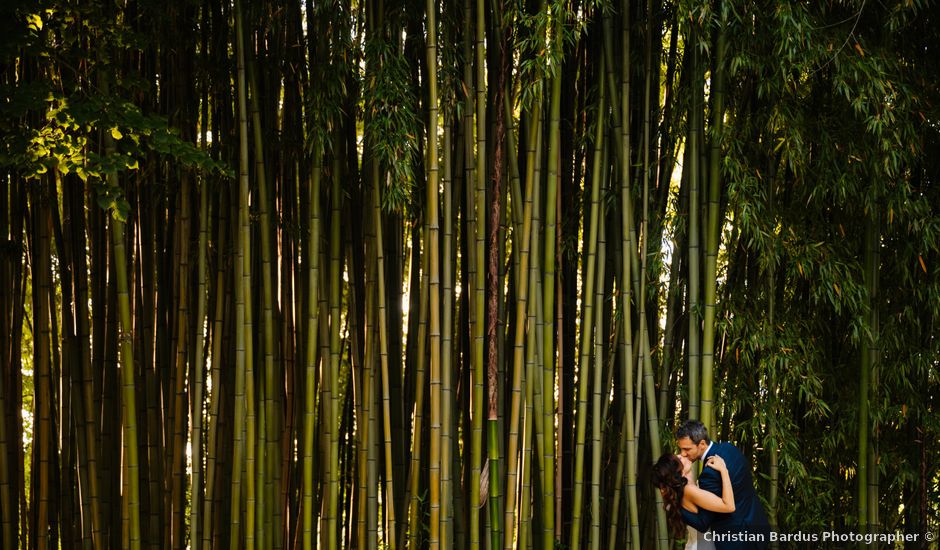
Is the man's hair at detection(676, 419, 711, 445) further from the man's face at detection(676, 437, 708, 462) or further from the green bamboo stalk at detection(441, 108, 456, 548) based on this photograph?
the green bamboo stalk at detection(441, 108, 456, 548)

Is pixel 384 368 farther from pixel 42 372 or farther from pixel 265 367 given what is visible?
pixel 42 372

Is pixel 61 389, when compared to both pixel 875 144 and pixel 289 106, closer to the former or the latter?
pixel 289 106

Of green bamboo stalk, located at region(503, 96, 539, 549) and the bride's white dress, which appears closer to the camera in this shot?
the bride's white dress

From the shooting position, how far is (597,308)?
12.3ft

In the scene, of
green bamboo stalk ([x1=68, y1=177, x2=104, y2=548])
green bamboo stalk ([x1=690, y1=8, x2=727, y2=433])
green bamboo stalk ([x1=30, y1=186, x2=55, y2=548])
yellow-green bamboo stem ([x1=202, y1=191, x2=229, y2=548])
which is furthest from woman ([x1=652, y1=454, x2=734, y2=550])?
green bamboo stalk ([x1=30, y1=186, x2=55, y2=548])

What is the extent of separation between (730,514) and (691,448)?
0.74 feet

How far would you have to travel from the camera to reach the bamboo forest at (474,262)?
3.49 metres

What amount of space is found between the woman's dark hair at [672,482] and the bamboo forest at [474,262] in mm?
828

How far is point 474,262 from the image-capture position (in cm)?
370

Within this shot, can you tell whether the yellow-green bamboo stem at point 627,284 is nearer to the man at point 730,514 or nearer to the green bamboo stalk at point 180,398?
the man at point 730,514

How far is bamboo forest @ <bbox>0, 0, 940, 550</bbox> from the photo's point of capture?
11.4 ft

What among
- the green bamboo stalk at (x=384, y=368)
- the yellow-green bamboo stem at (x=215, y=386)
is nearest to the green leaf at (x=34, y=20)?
the yellow-green bamboo stem at (x=215, y=386)

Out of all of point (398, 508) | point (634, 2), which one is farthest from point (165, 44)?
point (398, 508)

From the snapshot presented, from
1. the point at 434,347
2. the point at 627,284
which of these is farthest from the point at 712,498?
the point at 434,347
